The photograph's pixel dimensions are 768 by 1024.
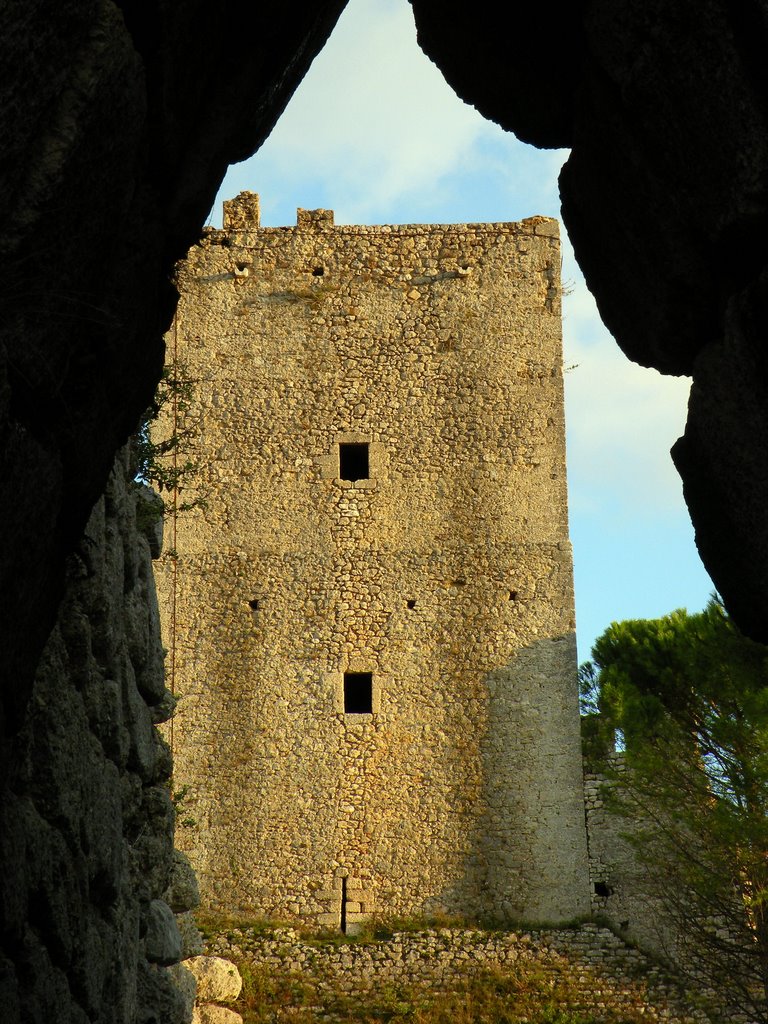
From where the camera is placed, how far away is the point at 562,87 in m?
4.67

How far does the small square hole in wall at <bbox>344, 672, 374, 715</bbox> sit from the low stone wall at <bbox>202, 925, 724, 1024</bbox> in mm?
2766

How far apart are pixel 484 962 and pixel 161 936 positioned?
10470 millimetres

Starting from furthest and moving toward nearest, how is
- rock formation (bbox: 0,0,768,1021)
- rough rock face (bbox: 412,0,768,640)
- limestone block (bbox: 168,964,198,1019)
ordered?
1. limestone block (bbox: 168,964,198,1019)
2. rough rock face (bbox: 412,0,768,640)
3. rock formation (bbox: 0,0,768,1021)

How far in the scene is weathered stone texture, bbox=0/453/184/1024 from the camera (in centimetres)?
397

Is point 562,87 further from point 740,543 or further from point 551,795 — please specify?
point 551,795

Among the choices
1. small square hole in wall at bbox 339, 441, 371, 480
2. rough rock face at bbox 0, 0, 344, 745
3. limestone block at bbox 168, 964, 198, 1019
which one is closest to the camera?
rough rock face at bbox 0, 0, 344, 745

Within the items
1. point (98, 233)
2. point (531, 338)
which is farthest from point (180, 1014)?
point (531, 338)

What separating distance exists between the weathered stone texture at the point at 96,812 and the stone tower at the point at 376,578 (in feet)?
35.3

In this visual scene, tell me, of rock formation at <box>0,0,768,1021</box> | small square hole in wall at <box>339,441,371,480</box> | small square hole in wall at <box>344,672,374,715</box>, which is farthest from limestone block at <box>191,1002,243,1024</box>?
rock formation at <box>0,0,768,1021</box>

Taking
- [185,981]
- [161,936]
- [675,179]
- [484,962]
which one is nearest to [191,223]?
[675,179]

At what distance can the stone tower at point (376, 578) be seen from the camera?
679 inches

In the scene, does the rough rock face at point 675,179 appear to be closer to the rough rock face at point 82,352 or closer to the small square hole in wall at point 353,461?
the rough rock face at point 82,352

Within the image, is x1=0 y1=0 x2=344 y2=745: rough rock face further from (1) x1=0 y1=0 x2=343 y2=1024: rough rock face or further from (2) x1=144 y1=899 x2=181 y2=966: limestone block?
(2) x1=144 y1=899 x2=181 y2=966: limestone block

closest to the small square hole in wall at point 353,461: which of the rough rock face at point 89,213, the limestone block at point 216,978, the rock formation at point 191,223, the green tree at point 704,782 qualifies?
the green tree at point 704,782
